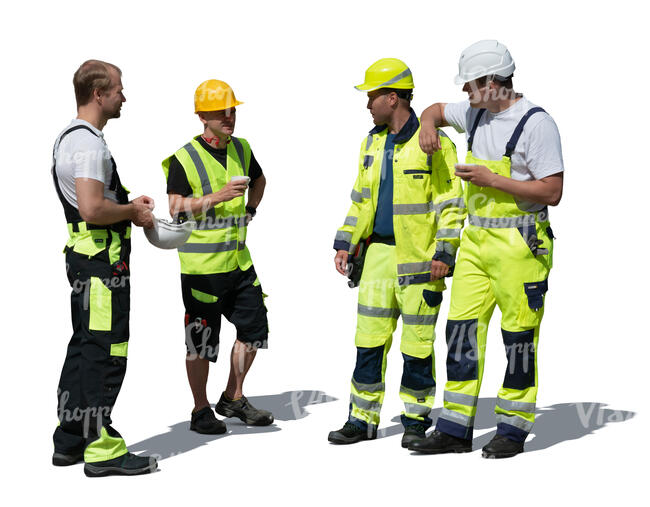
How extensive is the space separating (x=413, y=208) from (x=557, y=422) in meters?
2.11

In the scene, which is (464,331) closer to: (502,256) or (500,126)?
(502,256)

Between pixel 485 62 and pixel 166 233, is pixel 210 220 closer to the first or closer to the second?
pixel 166 233

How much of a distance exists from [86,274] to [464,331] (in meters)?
2.62

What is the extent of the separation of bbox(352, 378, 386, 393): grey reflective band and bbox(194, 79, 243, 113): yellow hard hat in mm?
2272

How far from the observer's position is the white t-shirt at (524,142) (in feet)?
25.3

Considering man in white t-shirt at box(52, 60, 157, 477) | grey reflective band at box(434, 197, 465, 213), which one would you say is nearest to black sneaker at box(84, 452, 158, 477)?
man in white t-shirt at box(52, 60, 157, 477)

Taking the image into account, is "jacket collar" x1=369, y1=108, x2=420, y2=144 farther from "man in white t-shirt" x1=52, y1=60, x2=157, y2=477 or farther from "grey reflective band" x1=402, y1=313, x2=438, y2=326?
"man in white t-shirt" x1=52, y1=60, x2=157, y2=477

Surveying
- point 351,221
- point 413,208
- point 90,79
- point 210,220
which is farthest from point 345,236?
point 90,79

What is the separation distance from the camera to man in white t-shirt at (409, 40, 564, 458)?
25.4ft

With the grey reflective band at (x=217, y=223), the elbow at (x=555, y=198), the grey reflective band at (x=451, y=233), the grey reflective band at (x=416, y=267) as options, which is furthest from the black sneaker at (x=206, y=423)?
the elbow at (x=555, y=198)

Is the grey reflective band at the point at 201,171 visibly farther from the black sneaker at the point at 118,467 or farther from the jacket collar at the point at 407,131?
the black sneaker at the point at 118,467

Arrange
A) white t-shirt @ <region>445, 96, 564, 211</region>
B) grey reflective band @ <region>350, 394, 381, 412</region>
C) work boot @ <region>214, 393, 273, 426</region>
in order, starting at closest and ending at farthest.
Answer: white t-shirt @ <region>445, 96, 564, 211</region> → grey reflective band @ <region>350, 394, 381, 412</region> → work boot @ <region>214, 393, 273, 426</region>

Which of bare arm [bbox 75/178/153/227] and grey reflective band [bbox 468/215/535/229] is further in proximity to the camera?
grey reflective band [bbox 468/215/535/229]

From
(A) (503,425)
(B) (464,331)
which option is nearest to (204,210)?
(B) (464,331)
